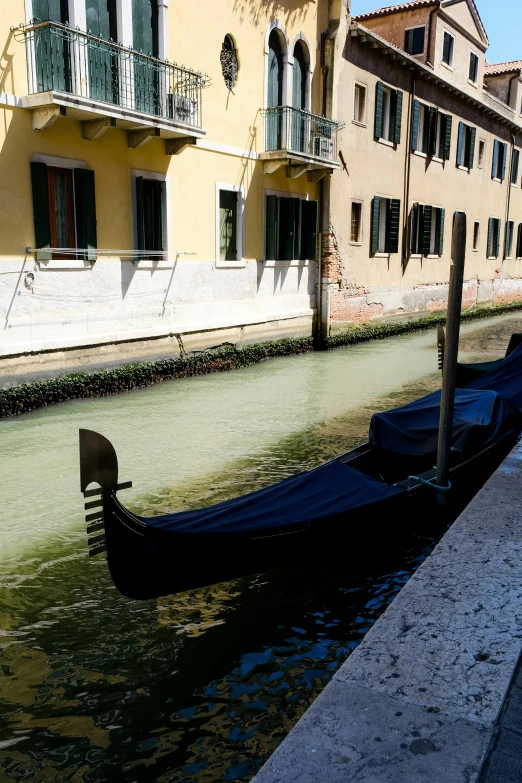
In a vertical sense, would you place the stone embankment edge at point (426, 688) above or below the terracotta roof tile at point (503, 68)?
below

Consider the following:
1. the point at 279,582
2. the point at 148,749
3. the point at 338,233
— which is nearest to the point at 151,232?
the point at 338,233

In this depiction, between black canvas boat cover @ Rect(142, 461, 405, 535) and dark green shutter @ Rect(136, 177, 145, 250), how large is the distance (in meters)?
6.94

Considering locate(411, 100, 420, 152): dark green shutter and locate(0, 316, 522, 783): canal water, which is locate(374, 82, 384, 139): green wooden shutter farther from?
locate(0, 316, 522, 783): canal water

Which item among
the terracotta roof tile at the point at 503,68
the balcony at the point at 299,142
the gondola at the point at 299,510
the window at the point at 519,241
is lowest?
the gondola at the point at 299,510

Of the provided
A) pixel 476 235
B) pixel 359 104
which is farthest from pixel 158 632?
pixel 476 235

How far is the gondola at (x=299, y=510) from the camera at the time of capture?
3.43m

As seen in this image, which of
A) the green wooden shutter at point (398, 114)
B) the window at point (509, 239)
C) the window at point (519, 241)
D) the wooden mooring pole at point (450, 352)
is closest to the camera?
the wooden mooring pole at point (450, 352)

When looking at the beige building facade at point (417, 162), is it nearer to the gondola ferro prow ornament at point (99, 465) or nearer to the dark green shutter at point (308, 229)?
the dark green shutter at point (308, 229)

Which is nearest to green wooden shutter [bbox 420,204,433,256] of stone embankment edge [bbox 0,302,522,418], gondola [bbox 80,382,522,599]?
stone embankment edge [bbox 0,302,522,418]

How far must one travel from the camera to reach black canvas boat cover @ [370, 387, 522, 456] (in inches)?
224

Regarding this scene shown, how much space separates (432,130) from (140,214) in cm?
1155

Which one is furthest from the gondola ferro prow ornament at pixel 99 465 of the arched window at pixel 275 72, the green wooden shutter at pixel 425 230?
the green wooden shutter at pixel 425 230

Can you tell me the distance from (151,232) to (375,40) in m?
7.87

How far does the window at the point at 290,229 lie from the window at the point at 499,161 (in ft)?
41.2
